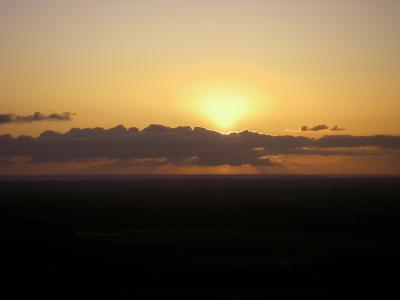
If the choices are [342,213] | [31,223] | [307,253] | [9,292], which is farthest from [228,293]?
[342,213]

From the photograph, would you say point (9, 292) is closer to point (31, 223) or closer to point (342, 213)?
point (31, 223)

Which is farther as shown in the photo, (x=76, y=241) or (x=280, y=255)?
(x=76, y=241)

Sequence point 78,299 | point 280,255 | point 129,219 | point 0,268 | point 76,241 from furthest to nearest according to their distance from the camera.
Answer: point 129,219
point 76,241
point 280,255
point 0,268
point 78,299

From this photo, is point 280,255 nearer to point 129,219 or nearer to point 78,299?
point 78,299

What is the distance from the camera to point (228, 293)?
30953 millimetres

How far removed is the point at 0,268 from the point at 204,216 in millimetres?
34519

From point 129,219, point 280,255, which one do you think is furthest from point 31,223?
point 280,255

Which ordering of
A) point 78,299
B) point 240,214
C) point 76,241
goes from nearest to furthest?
1. point 78,299
2. point 76,241
3. point 240,214

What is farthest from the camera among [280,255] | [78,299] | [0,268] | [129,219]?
[129,219]

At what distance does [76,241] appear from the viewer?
47844 millimetres

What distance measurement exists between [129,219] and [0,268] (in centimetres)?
2928

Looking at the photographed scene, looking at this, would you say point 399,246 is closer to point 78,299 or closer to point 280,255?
point 280,255

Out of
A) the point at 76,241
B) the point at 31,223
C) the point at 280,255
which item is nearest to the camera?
the point at 280,255

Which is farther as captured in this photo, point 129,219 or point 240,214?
point 240,214
